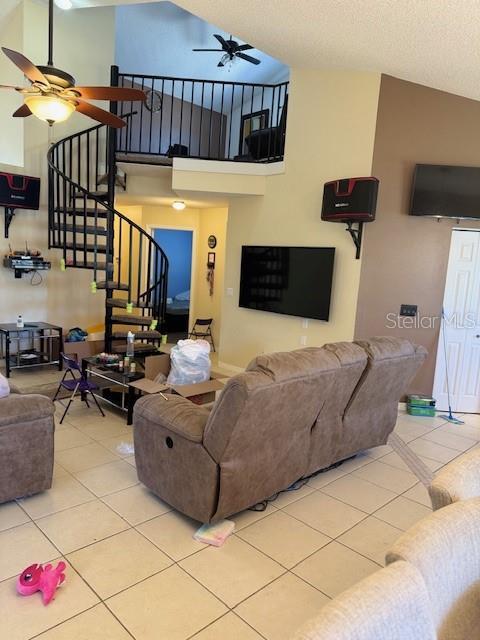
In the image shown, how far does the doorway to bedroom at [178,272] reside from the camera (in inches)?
345

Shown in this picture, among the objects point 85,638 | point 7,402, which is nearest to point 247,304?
point 7,402

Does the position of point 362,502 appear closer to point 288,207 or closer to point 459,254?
point 459,254

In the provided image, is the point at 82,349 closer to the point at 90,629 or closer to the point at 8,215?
the point at 8,215

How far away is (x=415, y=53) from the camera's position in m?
3.96

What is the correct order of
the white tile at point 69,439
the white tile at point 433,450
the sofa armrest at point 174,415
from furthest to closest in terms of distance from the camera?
the white tile at point 433,450, the white tile at point 69,439, the sofa armrest at point 174,415

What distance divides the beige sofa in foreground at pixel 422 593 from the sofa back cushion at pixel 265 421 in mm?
1187

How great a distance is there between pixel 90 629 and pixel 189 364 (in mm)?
2579

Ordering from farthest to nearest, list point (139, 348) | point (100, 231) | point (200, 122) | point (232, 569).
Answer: point (200, 122), point (100, 231), point (139, 348), point (232, 569)

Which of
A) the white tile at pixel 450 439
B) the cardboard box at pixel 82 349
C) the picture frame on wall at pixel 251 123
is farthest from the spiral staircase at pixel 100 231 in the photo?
the white tile at pixel 450 439

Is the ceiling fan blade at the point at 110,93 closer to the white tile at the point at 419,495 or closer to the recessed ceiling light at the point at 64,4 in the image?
the white tile at the point at 419,495

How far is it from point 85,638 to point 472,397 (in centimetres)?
471

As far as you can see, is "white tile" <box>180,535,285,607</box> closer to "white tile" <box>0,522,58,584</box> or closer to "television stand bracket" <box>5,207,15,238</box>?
"white tile" <box>0,522,58,584</box>

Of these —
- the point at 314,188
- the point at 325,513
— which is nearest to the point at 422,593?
the point at 325,513

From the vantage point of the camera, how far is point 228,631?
71.9 inches
